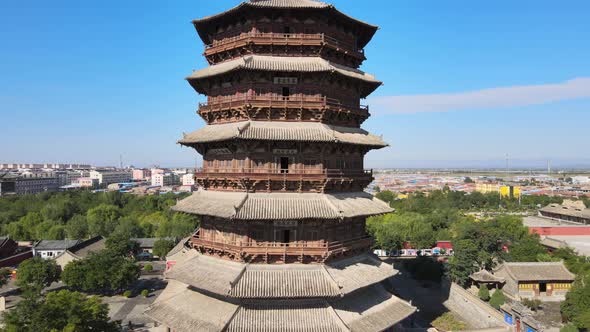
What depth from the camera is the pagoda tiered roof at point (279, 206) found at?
2112 cm

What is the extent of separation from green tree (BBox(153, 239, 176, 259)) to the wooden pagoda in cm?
3998

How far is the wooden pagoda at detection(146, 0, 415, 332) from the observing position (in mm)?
21016

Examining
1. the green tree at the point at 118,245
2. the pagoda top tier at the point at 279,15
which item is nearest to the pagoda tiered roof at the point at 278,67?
the pagoda top tier at the point at 279,15

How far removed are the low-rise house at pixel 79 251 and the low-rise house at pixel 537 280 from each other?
52.2 metres

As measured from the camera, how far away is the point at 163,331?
100ft

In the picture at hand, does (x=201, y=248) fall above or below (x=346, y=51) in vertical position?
below

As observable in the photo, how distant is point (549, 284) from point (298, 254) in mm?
38766

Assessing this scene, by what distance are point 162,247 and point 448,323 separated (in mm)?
45759

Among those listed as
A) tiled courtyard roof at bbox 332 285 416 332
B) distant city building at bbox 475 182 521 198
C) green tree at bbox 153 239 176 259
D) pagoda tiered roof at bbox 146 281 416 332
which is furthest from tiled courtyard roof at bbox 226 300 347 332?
distant city building at bbox 475 182 521 198

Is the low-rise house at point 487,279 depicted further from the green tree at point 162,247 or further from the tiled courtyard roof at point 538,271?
the green tree at point 162,247

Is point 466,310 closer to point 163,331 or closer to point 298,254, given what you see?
point 298,254

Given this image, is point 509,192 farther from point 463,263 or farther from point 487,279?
point 487,279

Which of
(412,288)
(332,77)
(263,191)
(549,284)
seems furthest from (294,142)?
(549,284)

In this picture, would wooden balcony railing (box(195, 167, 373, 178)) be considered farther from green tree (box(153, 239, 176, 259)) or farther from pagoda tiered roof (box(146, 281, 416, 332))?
green tree (box(153, 239, 176, 259))
